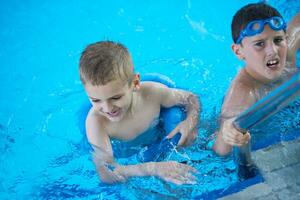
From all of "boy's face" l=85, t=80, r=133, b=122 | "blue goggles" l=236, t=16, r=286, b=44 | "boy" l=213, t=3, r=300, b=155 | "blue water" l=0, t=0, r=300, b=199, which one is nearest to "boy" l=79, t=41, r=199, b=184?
"boy's face" l=85, t=80, r=133, b=122

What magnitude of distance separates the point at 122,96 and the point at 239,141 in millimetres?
790

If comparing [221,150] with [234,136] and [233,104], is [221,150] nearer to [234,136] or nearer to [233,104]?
[233,104]

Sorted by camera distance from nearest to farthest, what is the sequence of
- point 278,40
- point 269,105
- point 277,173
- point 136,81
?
point 269,105
point 277,173
point 136,81
point 278,40

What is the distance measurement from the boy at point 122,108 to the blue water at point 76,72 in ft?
0.40

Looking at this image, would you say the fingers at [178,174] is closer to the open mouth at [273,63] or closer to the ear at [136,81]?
the ear at [136,81]

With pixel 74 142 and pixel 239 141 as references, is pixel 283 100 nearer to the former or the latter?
pixel 239 141

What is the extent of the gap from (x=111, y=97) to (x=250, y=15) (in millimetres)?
1166

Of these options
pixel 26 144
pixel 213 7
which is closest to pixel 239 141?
pixel 26 144

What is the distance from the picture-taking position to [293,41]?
11.1 feet

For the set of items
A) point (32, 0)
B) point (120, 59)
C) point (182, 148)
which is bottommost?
point (182, 148)

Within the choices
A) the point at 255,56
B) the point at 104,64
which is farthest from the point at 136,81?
the point at 255,56

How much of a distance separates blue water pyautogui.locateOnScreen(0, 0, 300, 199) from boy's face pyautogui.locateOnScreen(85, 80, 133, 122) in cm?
51

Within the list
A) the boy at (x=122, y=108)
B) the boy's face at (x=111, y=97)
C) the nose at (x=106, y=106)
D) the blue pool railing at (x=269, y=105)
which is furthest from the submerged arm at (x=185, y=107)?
the blue pool railing at (x=269, y=105)

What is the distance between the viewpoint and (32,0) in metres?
5.23
